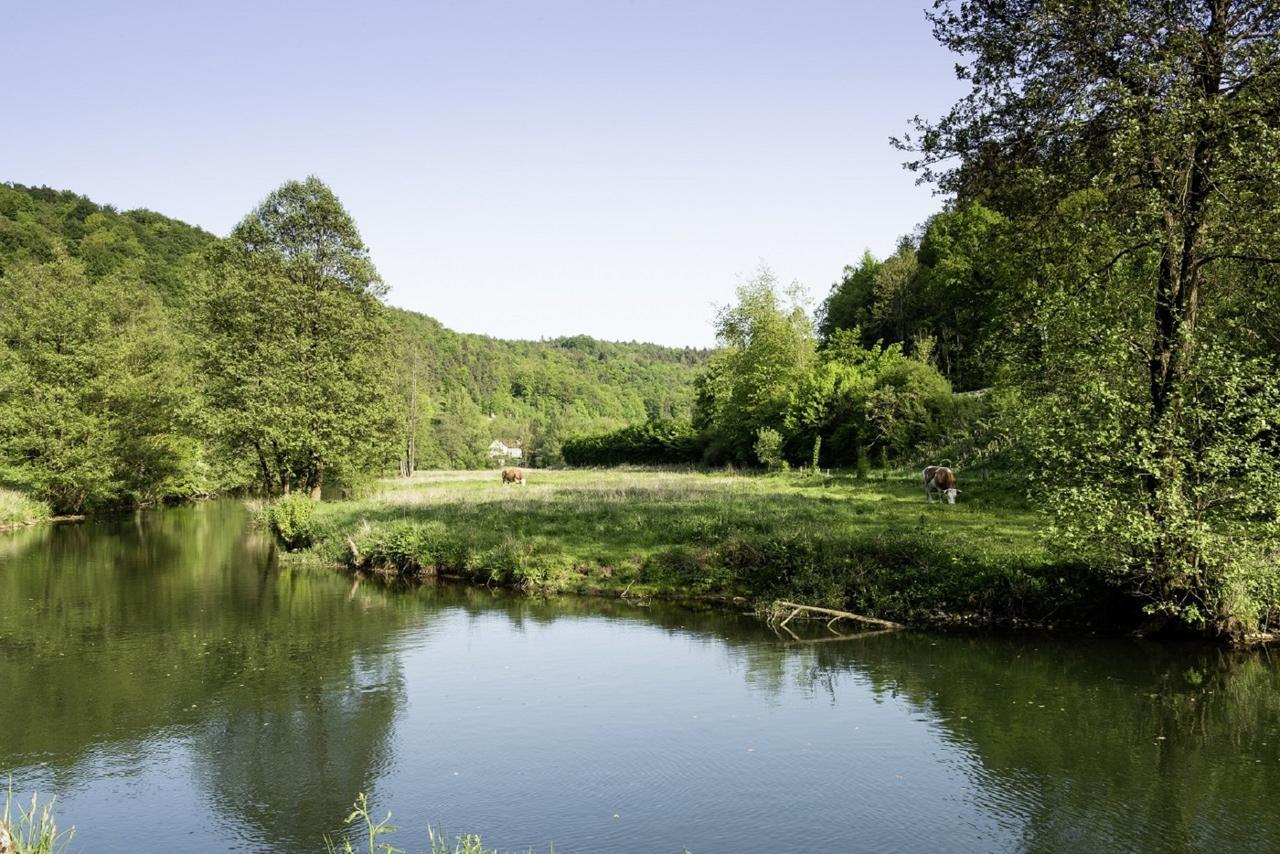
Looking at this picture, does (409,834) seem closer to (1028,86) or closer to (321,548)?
(1028,86)

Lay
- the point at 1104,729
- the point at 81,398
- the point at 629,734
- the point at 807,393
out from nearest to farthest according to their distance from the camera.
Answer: the point at 1104,729 → the point at 629,734 → the point at 81,398 → the point at 807,393

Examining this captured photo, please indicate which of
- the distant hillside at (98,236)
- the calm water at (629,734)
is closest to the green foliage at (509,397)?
the distant hillside at (98,236)

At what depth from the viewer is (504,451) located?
125 metres

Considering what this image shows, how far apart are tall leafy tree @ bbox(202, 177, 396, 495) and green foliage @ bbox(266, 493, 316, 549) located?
447 cm

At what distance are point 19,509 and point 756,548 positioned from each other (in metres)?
35.1

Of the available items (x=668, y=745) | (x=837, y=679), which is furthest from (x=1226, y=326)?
(x=668, y=745)

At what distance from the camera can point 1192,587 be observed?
47.9 feet

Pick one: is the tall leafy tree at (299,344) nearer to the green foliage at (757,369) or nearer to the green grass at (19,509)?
the green grass at (19,509)

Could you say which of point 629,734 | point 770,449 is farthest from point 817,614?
point 770,449

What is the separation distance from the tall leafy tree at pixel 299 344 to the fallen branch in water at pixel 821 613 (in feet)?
73.6

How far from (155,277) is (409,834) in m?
Answer: 83.8

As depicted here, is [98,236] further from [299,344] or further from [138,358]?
[299,344]

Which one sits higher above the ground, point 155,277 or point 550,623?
point 155,277

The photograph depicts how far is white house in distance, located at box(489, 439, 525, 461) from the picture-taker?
390 feet
